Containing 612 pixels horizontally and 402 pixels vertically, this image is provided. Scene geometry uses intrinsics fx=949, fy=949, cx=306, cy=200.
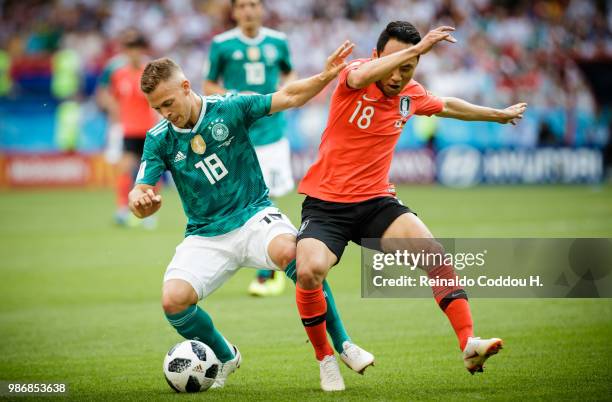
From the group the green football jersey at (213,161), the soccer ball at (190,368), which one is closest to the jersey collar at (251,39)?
the green football jersey at (213,161)

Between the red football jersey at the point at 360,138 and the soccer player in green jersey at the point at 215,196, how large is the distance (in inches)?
14.6

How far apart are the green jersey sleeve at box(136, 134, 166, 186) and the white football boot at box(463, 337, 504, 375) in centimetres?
229

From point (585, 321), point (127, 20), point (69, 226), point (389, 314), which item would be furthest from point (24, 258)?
point (127, 20)

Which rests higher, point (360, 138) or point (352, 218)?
point (360, 138)

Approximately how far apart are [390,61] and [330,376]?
Answer: 203cm

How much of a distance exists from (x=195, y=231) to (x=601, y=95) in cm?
2167

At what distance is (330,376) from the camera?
6047 mm

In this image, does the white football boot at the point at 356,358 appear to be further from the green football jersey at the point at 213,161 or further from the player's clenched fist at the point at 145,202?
the player's clenched fist at the point at 145,202

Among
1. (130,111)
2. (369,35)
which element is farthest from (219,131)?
(369,35)

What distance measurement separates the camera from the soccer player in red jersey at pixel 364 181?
19.9ft

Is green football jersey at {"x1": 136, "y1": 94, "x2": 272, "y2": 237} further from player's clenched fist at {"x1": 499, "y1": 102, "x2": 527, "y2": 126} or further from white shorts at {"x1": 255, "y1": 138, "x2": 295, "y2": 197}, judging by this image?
white shorts at {"x1": 255, "y1": 138, "x2": 295, "y2": 197}

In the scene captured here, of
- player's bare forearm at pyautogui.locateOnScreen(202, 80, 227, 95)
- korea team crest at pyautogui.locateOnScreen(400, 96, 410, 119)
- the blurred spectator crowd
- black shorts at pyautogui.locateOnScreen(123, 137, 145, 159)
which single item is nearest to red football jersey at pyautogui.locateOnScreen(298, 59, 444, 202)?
korea team crest at pyautogui.locateOnScreen(400, 96, 410, 119)

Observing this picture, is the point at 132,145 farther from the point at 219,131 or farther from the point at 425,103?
the point at 425,103

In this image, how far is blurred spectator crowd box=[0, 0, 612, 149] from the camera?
82.1ft
